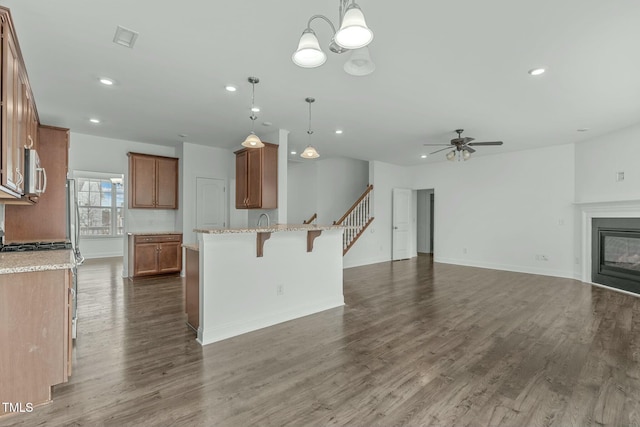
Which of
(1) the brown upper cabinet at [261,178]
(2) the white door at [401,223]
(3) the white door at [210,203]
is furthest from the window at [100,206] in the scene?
(2) the white door at [401,223]

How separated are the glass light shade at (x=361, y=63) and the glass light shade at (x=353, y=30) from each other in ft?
1.79

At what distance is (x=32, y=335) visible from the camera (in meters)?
2.05

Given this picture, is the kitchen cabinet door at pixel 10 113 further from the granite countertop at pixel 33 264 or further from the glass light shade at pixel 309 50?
the glass light shade at pixel 309 50

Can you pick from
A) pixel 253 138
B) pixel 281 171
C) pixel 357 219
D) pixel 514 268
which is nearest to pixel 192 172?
pixel 281 171

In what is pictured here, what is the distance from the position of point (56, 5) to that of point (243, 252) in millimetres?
2478

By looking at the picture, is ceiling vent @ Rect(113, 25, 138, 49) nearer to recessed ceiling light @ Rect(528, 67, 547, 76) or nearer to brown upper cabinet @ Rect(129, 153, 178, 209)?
recessed ceiling light @ Rect(528, 67, 547, 76)

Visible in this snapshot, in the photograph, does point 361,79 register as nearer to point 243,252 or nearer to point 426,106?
point 426,106

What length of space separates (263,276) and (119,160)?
16.6ft

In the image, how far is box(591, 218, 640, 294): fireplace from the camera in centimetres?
511

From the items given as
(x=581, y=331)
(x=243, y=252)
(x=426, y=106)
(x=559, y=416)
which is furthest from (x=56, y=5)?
(x=581, y=331)

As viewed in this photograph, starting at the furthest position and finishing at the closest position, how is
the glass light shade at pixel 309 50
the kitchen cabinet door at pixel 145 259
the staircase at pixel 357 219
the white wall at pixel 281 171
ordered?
the staircase at pixel 357 219, the kitchen cabinet door at pixel 145 259, the white wall at pixel 281 171, the glass light shade at pixel 309 50

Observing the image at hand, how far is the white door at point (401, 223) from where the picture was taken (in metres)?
8.55

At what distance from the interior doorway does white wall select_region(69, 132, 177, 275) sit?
7.16m

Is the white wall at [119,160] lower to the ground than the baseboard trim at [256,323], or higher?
higher
